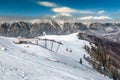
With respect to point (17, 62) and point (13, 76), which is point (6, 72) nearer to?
point (13, 76)

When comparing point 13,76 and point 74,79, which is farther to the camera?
point 74,79

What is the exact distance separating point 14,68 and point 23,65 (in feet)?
7.57

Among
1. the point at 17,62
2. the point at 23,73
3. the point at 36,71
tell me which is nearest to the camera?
the point at 23,73

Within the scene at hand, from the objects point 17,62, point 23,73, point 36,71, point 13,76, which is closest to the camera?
point 13,76

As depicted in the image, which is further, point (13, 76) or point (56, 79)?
point (56, 79)

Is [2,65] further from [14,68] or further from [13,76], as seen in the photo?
[13,76]

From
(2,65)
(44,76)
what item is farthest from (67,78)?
(2,65)

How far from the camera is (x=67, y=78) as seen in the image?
28.3 meters

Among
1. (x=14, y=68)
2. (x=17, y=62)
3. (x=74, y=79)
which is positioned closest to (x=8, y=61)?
(x=17, y=62)

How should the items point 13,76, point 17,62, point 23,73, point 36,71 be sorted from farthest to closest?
1. point 17,62
2. point 36,71
3. point 23,73
4. point 13,76

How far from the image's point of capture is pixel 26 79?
79.4ft

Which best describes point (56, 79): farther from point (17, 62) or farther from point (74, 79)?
point (17, 62)

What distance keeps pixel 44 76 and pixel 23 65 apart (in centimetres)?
356

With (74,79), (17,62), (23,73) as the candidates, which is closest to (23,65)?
(17,62)
